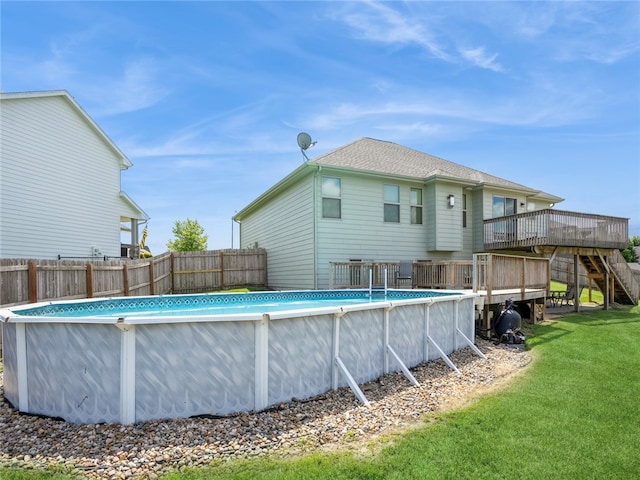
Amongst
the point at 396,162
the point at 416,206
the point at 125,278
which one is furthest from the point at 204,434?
the point at 396,162

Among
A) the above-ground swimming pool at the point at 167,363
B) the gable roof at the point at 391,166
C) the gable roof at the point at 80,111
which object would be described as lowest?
the above-ground swimming pool at the point at 167,363

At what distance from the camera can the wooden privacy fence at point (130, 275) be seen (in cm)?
711

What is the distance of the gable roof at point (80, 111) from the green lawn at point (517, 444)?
13.6 metres

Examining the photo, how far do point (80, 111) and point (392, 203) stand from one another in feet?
42.9

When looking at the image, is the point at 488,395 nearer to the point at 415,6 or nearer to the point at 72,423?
the point at 72,423

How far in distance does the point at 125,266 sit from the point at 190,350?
792 centimetres

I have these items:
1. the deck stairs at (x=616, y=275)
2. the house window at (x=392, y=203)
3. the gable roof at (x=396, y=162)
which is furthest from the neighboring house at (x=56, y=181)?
the deck stairs at (x=616, y=275)

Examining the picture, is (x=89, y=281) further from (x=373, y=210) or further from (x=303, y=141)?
(x=373, y=210)

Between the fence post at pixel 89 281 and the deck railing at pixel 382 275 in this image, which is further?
the deck railing at pixel 382 275

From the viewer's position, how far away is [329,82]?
44.3ft

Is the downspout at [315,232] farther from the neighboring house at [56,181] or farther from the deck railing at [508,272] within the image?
the neighboring house at [56,181]

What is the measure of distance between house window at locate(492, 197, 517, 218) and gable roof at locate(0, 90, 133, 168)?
1710 centimetres

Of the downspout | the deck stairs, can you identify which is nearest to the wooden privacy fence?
the downspout

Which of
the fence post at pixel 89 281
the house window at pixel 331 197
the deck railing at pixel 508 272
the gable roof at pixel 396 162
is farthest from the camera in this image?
the gable roof at pixel 396 162
